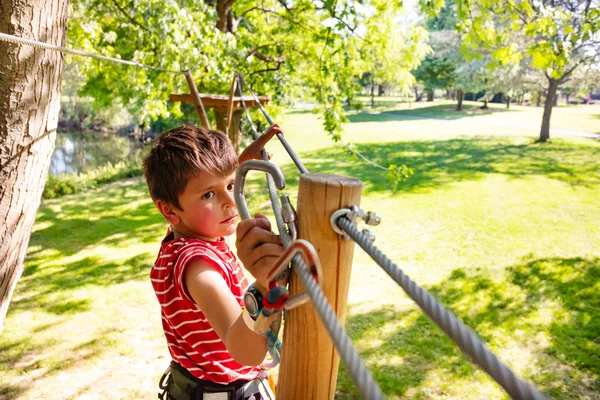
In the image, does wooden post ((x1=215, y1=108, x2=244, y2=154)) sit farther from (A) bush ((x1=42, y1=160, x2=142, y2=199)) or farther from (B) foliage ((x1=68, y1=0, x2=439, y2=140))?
(A) bush ((x1=42, y1=160, x2=142, y2=199))

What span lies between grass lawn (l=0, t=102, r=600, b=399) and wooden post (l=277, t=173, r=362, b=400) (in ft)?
8.88

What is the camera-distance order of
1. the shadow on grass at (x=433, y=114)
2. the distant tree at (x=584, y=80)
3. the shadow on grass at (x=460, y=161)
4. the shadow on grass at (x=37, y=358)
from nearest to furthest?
the shadow on grass at (x=37, y=358), the shadow on grass at (x=460, y=161), the distant tree at (x=584, y=80), the shadow on grass at (x=433, y=114)

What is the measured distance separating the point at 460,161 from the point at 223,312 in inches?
536

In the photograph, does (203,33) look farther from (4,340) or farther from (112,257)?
(4,340)

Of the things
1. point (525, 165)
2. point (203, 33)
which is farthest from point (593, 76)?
point (203, 33)

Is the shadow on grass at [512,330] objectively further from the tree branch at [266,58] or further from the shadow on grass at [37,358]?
the tree branch at [266,58]

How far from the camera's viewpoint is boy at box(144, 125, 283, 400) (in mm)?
1188

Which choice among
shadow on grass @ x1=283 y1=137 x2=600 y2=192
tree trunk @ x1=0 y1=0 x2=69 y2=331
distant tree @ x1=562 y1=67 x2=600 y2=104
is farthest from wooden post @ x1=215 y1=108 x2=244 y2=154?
distant tree @ x1=562 y1=67 x2=600 y2=104

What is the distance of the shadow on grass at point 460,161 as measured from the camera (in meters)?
11.1

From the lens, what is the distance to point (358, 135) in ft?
68.1

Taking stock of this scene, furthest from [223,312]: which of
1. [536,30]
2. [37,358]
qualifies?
[536,30]

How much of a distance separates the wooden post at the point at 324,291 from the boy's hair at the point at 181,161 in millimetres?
470

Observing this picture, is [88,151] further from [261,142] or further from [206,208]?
[206,208]

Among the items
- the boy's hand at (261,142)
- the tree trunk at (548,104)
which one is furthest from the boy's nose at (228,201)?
the tree trunk at (548,104)
